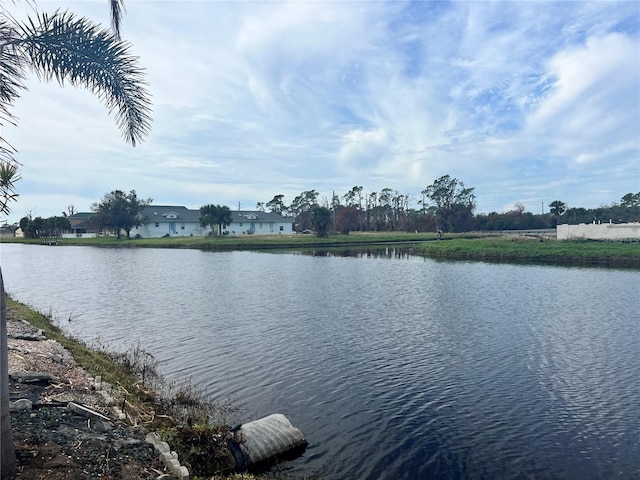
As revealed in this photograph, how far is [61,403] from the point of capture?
7281mm

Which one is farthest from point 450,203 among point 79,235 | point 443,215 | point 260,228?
point 79,235

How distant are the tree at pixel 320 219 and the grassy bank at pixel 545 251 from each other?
87.5 feet

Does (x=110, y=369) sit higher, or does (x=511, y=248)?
(x=511, y=248)

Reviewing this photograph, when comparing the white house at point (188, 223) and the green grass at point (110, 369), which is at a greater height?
the white house at point (188, 223)

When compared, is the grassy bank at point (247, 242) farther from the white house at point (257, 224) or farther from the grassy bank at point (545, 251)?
the grassy bank at point (545, 251)

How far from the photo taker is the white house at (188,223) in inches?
3565

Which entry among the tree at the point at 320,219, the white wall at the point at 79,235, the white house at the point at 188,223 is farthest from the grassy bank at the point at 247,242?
the white wall at the point at 79,235

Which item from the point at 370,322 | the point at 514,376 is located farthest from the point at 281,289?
the point at 514,376

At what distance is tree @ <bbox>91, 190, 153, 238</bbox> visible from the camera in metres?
85.1

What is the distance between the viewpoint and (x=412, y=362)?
1313 centimetres

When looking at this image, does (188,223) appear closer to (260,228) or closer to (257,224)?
(257,224)

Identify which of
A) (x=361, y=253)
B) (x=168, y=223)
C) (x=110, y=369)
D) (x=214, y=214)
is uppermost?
(x=214, y=214)

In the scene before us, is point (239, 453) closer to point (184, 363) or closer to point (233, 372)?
point (233, 372)

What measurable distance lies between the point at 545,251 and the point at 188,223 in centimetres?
6925
